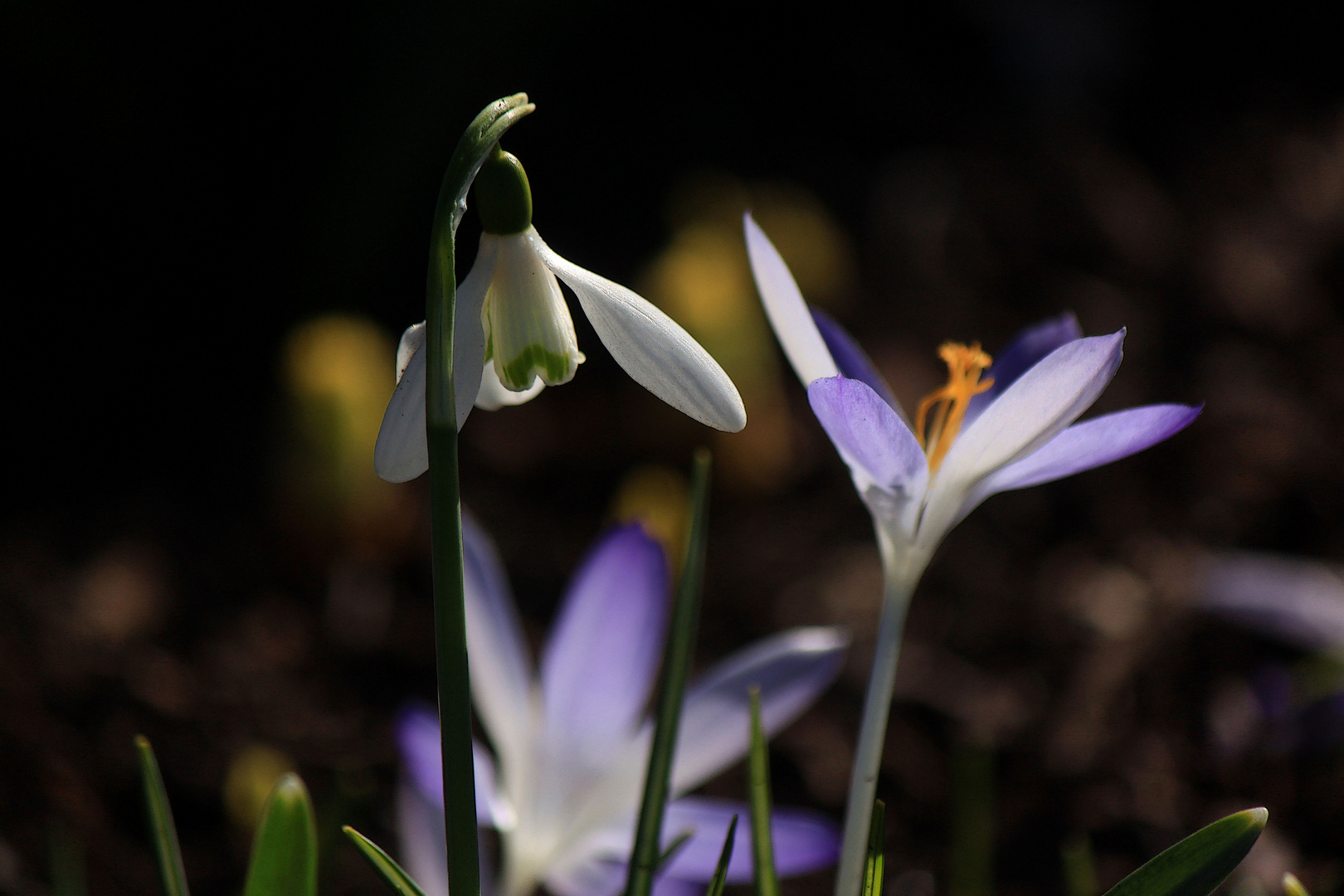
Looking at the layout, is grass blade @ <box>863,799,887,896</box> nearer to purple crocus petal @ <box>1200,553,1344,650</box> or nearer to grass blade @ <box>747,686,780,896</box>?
grass blade @ <box>747,686,780,896</box>

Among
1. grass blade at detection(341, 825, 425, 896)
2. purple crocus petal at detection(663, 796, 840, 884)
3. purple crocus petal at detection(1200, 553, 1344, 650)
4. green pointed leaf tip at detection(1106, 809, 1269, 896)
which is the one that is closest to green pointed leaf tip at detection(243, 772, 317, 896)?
grass blade at detection(341, 825, 425, 896)

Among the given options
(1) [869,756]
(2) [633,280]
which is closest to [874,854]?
(1) [869,756]

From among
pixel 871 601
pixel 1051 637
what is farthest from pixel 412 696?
pixel 1051 637

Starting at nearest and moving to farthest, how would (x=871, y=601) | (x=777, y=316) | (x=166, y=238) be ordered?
1. (x=777, y=316)
2. (x=871, y=601)
3. (x=166, y=238)

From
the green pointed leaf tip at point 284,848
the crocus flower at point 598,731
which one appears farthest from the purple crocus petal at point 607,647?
the green pointed leaf tip at point 284,848

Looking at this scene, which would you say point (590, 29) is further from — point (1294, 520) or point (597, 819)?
point (597, 819)

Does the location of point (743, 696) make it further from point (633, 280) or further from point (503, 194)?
point (633, 280)

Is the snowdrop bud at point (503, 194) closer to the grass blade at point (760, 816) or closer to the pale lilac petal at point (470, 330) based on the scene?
the pale lilac petal at point (470, 330)
